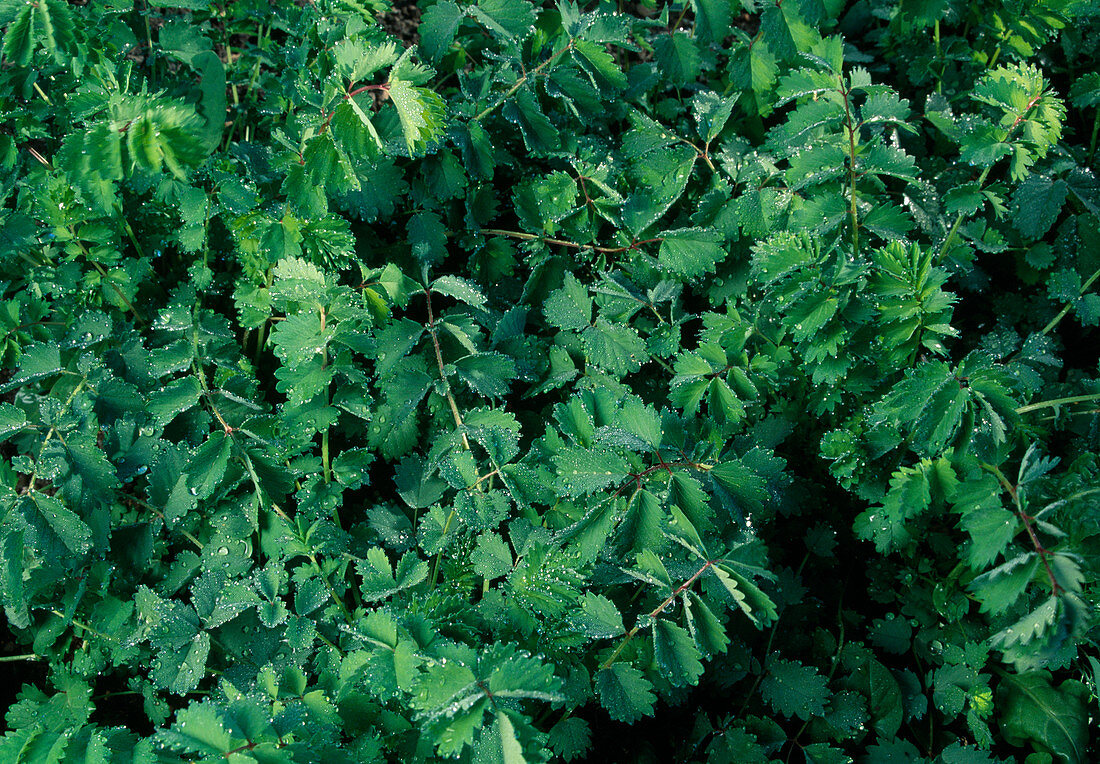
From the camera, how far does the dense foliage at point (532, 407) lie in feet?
4.85

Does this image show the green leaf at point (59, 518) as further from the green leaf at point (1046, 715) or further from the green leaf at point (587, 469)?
the green leaf at point (1046, 715)

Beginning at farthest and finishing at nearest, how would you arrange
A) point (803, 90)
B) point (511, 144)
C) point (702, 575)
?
1. point (511, 144)
2. point (803, 90)
3. point (702, 575)

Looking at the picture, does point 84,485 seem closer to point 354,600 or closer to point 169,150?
point 354,600

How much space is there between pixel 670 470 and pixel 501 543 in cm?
43

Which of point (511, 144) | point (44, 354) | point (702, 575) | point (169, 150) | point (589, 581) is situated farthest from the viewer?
point (511, 144)

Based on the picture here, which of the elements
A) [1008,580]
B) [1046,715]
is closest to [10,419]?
[1008,580]

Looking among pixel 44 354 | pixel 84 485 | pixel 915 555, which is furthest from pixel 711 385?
pixel 44 354

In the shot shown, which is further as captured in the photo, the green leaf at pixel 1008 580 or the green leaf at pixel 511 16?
the green leaf at pixel 511 16

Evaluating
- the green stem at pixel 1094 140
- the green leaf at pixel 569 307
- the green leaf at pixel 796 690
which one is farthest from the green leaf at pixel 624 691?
the green stem at pixel 1094 140

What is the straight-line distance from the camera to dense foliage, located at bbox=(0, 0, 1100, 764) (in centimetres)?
148

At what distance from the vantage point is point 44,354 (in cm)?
172

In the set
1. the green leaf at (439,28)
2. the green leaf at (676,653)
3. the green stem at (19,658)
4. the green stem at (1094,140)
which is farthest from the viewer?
the green stem at (1094,140)

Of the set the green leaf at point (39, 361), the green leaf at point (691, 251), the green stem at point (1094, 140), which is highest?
the green stem at point (1094, 140)

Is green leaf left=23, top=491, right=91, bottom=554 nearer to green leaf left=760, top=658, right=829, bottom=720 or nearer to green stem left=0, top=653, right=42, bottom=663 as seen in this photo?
green stem left=0, top=653, right=42, bottom=663
